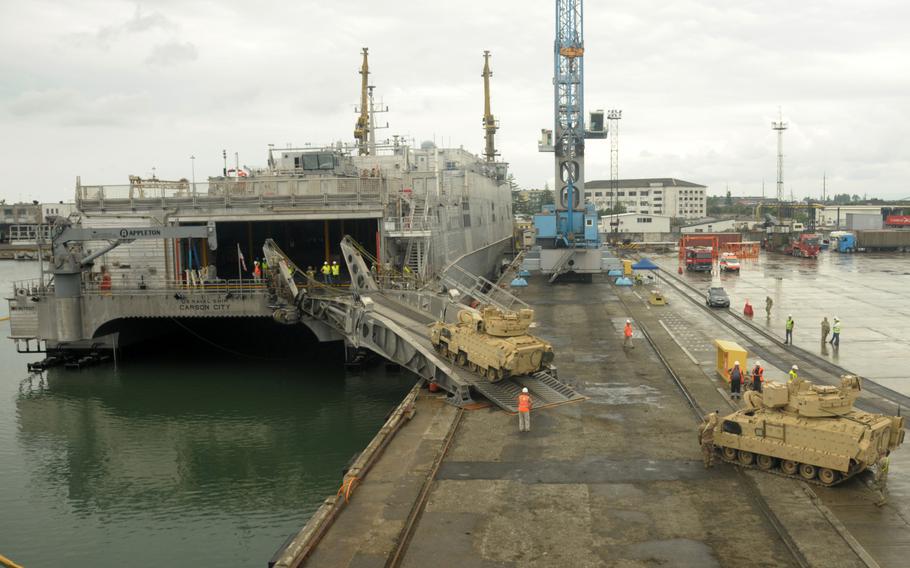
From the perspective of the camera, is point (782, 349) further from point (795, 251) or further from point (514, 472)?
point (795, 251)

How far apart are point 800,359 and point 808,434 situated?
55.3 feet

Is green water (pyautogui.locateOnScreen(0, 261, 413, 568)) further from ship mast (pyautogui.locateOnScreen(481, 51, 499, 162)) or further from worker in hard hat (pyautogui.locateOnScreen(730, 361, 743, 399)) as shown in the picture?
ship mast (pyautogui.locateOnScreen(481, 51, 499, 162))

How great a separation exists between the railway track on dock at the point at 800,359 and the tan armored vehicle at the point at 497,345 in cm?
1002

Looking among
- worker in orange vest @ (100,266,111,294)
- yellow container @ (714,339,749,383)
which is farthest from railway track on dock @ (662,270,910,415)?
worker in orange vest @ (100,266,111,294)

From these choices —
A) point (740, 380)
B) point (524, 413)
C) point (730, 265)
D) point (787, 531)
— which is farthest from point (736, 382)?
point (730, 265)

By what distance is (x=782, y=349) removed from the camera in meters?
34.4

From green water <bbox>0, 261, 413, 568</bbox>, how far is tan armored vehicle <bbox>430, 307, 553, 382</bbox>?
482cm

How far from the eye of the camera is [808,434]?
16406 mm

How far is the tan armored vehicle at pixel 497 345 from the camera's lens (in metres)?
23.0

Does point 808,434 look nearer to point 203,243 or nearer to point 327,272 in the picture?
point 327,272

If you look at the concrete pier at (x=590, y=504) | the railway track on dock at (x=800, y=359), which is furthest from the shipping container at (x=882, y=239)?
the concrete pier at (x=590, y=504)

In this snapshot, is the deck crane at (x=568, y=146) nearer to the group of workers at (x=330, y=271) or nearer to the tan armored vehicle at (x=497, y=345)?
the group of workers at (x=330, y=271)

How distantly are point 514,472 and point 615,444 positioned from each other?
10.8 ft

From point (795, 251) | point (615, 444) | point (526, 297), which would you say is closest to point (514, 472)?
point (615, 444)
